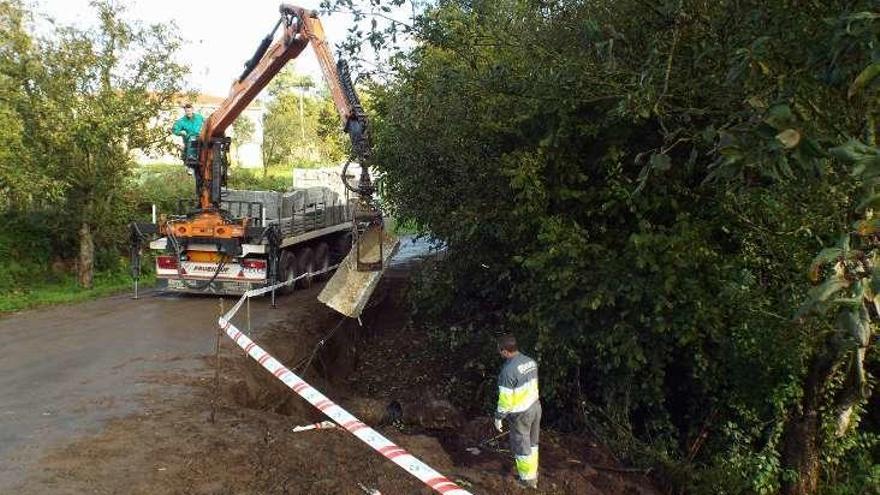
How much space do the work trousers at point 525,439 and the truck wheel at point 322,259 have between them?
9633 millimetres

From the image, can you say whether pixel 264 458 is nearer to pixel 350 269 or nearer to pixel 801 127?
pixel 801 127

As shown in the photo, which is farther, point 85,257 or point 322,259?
point 322,259

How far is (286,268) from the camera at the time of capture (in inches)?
522

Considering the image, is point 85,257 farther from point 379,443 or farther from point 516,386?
point 379,443

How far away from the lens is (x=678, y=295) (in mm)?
6758

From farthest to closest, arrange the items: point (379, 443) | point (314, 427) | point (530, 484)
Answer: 1. point (314, 427)
2. point (530, 484)
3. point (379, 443)

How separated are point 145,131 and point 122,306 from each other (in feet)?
13.2

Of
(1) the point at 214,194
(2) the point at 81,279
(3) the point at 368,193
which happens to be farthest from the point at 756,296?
(2) the point at 81,279

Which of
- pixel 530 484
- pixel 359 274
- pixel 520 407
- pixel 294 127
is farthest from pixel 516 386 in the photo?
pixel 294 127

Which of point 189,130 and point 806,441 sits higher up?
point 189,130

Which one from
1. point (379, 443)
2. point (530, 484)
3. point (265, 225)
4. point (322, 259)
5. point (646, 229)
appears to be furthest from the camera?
point (322, 259)

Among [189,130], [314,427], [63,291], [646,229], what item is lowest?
[63,291]

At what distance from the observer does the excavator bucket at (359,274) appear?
10326 mm

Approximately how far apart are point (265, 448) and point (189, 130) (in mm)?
8383
